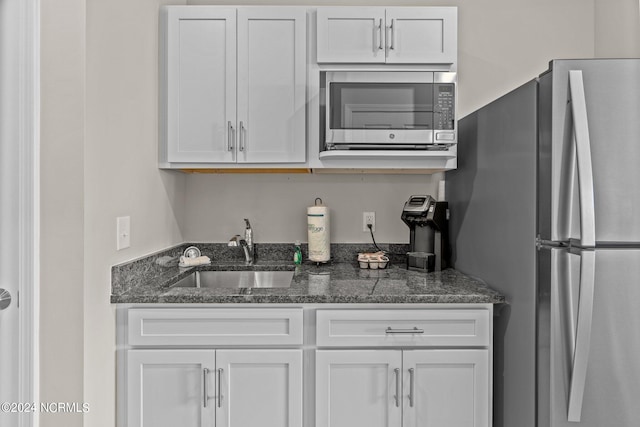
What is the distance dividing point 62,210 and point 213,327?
2.19ft

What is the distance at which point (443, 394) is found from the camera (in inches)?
67.5

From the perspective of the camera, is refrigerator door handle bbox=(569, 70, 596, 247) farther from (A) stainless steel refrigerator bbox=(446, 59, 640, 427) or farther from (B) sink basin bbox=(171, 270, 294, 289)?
(B) sink basin bbox=(171, 270, 294, 289)

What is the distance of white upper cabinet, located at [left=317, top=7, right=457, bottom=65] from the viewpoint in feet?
7.04

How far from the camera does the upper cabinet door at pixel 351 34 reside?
2.14 m

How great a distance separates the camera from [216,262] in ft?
8.18

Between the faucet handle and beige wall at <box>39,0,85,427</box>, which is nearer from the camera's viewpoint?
beige wall at <box>39,0,85,427</box>

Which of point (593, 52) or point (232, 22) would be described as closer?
point (232, 22)

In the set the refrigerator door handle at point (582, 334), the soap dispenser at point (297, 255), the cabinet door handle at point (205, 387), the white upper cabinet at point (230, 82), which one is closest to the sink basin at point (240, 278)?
the soap dispenser at point (297, 255)

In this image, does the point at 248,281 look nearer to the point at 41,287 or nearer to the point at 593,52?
the point at 41,287

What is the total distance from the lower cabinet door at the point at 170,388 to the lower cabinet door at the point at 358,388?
1.38ft

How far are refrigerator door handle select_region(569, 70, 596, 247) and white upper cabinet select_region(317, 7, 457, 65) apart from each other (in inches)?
32.6

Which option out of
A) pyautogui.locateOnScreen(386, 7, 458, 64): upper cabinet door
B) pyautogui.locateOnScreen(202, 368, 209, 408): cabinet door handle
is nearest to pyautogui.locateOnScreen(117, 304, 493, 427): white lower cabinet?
pyautogui.locateOnScreen(202, 368, 209, 408): cabinet door handle

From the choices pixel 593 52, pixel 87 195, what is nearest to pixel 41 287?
pixel 87 195

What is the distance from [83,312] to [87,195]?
37 centimetres
